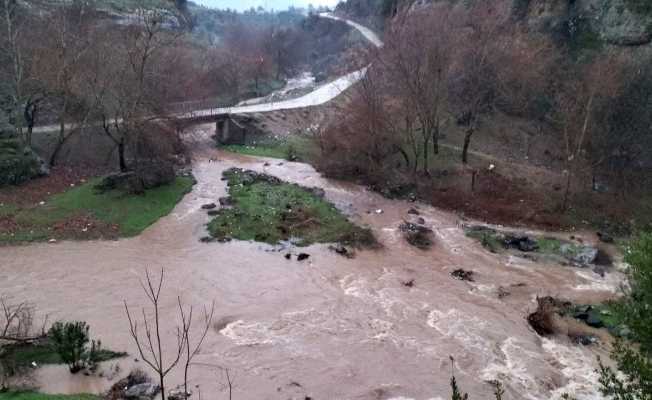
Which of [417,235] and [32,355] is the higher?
[417,235]

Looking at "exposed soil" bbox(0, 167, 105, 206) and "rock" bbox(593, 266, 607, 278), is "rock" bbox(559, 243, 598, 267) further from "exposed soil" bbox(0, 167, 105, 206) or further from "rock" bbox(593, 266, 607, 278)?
"exposed soil" bbox(0, 167, 105, 206)

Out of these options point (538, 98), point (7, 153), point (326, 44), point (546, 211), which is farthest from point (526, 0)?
point (326, 44)

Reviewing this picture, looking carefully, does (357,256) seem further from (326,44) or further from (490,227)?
(326,44)

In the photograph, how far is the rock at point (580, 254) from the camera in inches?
1028

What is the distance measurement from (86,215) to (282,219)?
10.5m

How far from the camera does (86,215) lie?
2838 cm

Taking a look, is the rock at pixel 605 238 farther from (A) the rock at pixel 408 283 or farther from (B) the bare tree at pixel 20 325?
(B) the bare tree at pixel 20 325

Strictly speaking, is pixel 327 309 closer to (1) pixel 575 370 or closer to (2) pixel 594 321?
(1) pixel 575 370

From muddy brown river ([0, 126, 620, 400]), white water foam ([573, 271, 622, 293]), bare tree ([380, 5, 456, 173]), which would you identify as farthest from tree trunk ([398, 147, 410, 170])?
white water foam ([573, 271, 622, 293])

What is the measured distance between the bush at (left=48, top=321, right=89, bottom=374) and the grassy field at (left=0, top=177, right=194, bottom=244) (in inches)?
454

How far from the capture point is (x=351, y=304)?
21141 mm

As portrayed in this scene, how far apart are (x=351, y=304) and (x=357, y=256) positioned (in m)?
5.01

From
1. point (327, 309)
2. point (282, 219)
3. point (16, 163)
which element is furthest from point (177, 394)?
point (16, 163)

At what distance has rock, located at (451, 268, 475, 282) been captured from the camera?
23844mm
